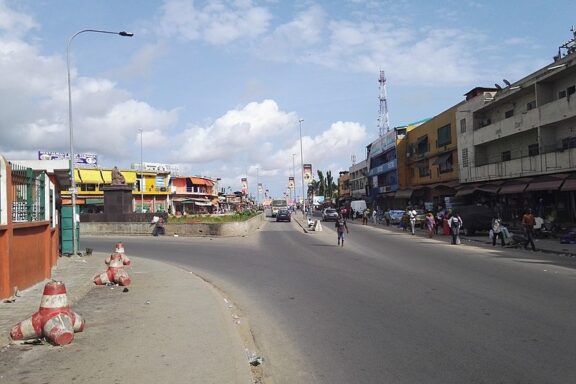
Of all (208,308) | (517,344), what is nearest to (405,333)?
(517,344)

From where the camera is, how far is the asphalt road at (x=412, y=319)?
18.7ft

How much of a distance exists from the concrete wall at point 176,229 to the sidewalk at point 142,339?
864 inches

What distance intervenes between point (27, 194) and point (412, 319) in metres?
9.16

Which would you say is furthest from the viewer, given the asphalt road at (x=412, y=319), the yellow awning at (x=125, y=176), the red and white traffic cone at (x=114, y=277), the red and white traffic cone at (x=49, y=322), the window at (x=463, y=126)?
the yellow awning at (x=125, y=176)

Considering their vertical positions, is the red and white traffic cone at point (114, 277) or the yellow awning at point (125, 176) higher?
the yellow awning at point (125, 176)

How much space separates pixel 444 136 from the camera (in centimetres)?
4912

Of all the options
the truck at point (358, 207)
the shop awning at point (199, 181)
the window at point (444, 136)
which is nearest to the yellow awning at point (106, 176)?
the shop awning at point (199, 181)

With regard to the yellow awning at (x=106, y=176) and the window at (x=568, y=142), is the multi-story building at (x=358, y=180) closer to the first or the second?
the yellow awning at (x=106, y=176)

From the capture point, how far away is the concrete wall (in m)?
34.4

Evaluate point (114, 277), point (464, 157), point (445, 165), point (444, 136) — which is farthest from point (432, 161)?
point (114, 277)

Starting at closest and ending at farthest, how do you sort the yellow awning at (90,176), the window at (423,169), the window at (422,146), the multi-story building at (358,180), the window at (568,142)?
1. the window at (568,142)
2. the window at (422,146)
3. the window at (423,169)
4. the yellow awning at (90,176)
5. the multi-story building at (358,180)

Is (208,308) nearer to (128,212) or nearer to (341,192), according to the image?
(128,212)

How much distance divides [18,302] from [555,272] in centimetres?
1278

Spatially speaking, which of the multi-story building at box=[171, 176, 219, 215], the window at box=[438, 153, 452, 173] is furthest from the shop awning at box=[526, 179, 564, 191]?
the multi-story building at box=[171, 176, 219, 215]
